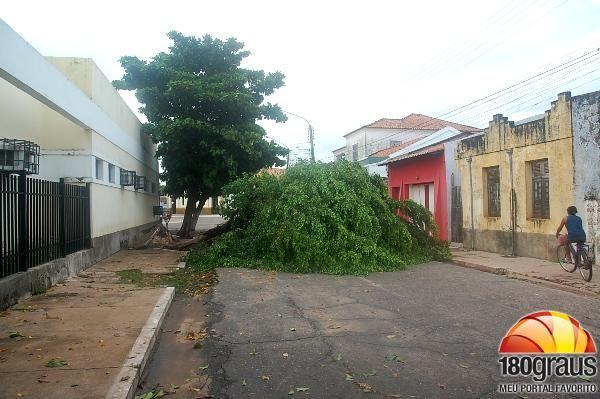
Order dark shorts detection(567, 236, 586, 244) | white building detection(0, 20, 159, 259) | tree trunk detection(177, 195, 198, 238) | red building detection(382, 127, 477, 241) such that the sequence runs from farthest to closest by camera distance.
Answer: tree trunk detection(177, 195, 198, 238) → red building detection(382, 127, 477, 241) → dark shorts detection(567, 236, 586, 244) → white building detection(0, 20, 159, 259)

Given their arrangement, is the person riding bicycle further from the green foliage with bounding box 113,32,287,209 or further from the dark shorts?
the green foliage with bounding box 113,32,287,209

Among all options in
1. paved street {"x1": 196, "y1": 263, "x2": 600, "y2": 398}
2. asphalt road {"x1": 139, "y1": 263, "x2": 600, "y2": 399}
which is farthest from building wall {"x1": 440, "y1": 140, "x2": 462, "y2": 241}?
asphalt road {"x1": 139, "y1": 263, "x2": 600, "y2": 399}

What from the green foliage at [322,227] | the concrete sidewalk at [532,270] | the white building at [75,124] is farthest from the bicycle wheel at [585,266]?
the white building at [75,124]

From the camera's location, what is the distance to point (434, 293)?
8812 mm

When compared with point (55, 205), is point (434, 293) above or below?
below

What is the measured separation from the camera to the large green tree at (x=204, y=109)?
1853 centimetres

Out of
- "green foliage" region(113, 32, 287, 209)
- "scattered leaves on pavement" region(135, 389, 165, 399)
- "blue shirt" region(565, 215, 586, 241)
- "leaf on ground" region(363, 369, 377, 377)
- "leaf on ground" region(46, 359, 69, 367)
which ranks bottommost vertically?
"scattered leaves on pavement" region(135, 389, 165, 399)

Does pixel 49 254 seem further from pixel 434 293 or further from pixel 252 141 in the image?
pixel 252 141

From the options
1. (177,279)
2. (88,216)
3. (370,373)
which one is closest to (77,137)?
(88,216)

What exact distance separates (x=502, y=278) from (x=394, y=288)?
2910mm

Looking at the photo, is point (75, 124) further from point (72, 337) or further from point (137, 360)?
point (137, 360)

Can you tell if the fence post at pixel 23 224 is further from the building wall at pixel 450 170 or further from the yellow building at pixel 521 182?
the building wall at pixel 450 170

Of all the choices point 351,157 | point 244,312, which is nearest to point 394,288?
point 244,312

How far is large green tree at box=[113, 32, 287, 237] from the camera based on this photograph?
1853cm
